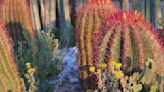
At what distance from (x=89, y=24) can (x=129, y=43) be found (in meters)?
0.52

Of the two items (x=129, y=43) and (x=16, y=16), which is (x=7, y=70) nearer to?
(x=129, y=43)

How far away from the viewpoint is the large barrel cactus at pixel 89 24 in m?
3.56

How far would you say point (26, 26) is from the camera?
5.32 m

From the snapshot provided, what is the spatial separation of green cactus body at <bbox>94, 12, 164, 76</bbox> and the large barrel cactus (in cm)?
30

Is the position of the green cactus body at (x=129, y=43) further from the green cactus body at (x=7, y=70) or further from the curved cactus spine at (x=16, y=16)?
the curved cactus spine at (x=16, y=16)

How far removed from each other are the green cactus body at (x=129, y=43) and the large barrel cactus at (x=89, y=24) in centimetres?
30

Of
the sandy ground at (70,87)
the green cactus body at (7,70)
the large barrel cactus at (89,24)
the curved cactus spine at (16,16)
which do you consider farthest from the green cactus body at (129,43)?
the curved cactus spine at (16,16)

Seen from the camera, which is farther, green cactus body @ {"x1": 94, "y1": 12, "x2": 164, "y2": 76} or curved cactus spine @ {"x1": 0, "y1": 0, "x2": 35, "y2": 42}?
curved cactus spine @ {"x1": 0, "y1": 0, "x2": 35, "y2": 42}

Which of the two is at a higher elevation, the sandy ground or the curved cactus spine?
the curved cactus spine

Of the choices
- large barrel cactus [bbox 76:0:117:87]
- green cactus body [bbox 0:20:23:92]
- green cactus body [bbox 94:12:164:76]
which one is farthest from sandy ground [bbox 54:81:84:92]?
green cactus body [bbox 94:12:164:76]

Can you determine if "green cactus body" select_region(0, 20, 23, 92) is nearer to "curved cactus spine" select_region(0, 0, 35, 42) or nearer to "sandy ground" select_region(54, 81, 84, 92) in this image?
"sandy ground" select_region(54, 81, 84, 92)

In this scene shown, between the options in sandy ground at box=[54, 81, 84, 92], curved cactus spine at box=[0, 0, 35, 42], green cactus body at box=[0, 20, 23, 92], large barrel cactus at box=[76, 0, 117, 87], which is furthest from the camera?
curved cactus spine at box=[0, 0, 35, 42]

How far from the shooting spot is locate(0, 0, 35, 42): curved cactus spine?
5.29m

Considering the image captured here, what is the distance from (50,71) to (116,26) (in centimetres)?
134
